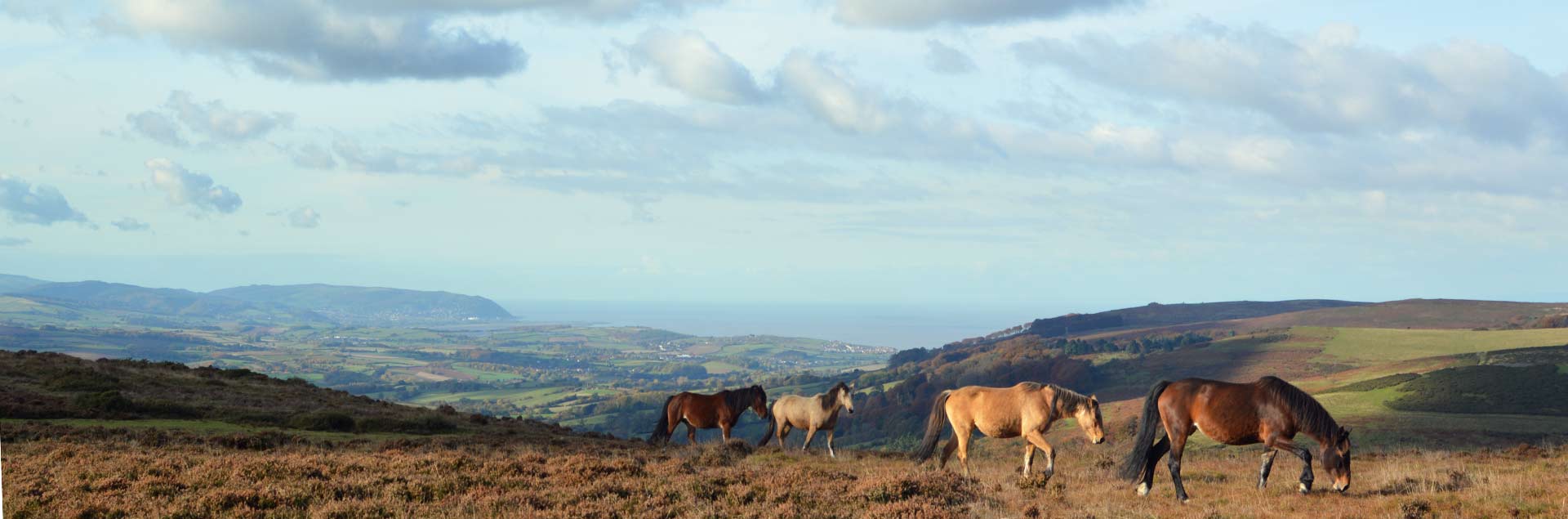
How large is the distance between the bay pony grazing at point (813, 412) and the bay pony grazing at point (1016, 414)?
5093mm

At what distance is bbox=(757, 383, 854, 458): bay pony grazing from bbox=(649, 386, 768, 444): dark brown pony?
875mm

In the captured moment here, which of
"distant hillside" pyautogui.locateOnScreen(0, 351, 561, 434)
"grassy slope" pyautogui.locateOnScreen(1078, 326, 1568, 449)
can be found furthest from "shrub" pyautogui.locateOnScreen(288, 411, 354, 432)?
"grassy slope" pyautogui.locateOnScreen(1078, 326, 1568, 449)

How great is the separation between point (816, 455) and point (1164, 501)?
9.60m

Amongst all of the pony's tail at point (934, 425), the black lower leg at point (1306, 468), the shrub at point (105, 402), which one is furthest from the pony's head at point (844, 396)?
the shrub at point (105, 402)

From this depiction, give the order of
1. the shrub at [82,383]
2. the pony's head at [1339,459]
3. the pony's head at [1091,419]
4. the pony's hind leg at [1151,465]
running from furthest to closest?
the shrub at [82,383], the pony's head at [1091,419], the pony's hind leg at [1151,465], the pony's head at [1339,459]

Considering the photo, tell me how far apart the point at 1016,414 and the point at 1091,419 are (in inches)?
58.2

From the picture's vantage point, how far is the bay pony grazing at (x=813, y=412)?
23375 mm

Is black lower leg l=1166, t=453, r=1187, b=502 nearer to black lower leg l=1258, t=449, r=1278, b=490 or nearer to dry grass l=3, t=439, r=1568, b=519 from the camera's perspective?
dry grass l=3, t=439, r=1568, b=519

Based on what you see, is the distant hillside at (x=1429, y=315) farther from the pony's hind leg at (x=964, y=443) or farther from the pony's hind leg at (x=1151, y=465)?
the pony's hind leg at (x=1151, y=465)

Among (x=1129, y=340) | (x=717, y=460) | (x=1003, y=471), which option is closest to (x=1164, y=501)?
(x=1003, y=471)

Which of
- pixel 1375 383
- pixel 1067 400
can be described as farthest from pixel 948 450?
pixel 1375 383

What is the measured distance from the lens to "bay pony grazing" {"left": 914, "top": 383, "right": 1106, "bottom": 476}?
15.5 meters

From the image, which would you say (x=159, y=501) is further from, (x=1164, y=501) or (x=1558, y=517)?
(x=1558, y=517)

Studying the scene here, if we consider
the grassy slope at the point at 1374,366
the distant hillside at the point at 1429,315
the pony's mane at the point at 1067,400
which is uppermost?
the distant hillside at the point at 1429,315
